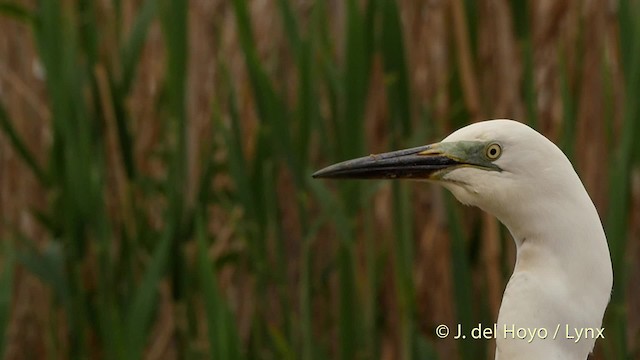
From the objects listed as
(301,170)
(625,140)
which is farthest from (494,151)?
(301,170)

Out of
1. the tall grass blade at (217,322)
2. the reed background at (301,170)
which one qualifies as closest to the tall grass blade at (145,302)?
the reed background at (301,170)

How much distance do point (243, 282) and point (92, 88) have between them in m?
0.51

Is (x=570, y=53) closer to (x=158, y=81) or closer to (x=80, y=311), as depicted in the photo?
(x=158, y=81)

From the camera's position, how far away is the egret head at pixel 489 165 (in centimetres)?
120

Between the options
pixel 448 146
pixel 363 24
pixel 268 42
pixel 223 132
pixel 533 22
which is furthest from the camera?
pixel 268 42

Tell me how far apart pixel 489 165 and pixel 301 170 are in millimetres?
707

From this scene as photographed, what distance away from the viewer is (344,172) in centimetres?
136

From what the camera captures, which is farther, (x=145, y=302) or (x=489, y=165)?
(x=145, y=302)

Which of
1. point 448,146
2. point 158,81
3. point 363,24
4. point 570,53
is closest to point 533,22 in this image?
point 570,53

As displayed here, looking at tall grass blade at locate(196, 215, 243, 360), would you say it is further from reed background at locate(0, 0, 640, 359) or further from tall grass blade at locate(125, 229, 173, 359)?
tall grass blade at locate(125, 229, 173, 359)

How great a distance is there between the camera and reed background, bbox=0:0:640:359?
1.87 meters

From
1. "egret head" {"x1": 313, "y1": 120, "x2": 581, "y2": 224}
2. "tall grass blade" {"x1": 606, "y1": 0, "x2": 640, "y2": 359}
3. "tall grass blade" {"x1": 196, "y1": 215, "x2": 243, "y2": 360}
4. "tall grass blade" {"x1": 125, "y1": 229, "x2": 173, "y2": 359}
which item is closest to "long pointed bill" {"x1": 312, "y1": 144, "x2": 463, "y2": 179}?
"egret head" {"x1": 313, "y1": 120, "x2": 581, "y2": 224}

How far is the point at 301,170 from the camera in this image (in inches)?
75.9

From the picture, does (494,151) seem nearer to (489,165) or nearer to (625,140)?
(489,165)
